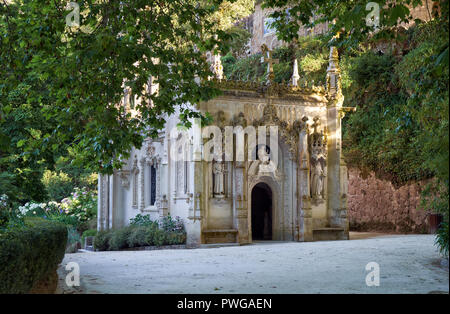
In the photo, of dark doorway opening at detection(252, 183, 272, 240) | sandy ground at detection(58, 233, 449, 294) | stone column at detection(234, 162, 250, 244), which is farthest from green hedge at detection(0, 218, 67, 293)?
dark doorway opening at detection(252, 183, 272, 240)

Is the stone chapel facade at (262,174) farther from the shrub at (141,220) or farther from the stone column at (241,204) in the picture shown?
the shrub at (141,220)

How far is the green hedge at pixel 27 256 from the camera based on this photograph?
20.8 ft

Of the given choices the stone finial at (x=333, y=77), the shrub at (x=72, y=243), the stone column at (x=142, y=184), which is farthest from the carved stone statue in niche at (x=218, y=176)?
the shrub at (x=72, y=243)

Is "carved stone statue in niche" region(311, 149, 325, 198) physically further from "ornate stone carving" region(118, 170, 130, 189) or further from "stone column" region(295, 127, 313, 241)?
"ornate stone carving" region(118, 170, 130, 189)

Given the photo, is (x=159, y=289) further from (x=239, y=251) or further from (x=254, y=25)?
(x=254, y=25)

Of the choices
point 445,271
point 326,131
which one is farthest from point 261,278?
point 326,131

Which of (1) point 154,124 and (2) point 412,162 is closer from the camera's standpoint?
(1) point 154,124

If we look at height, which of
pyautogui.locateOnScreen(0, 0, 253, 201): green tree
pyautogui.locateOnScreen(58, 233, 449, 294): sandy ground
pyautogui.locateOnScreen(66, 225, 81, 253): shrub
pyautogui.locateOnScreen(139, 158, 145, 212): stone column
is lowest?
pyautogui.locateOnScreen(66, 225, 81, 253): shrub

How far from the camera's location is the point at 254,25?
141ft

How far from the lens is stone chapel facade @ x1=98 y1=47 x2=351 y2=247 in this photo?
720 inches

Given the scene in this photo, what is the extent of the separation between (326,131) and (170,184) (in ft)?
20.4

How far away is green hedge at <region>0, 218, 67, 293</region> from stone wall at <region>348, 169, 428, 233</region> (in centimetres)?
1743

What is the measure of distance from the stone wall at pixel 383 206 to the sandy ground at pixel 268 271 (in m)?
7.85

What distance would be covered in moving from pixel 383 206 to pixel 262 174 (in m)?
7.62
